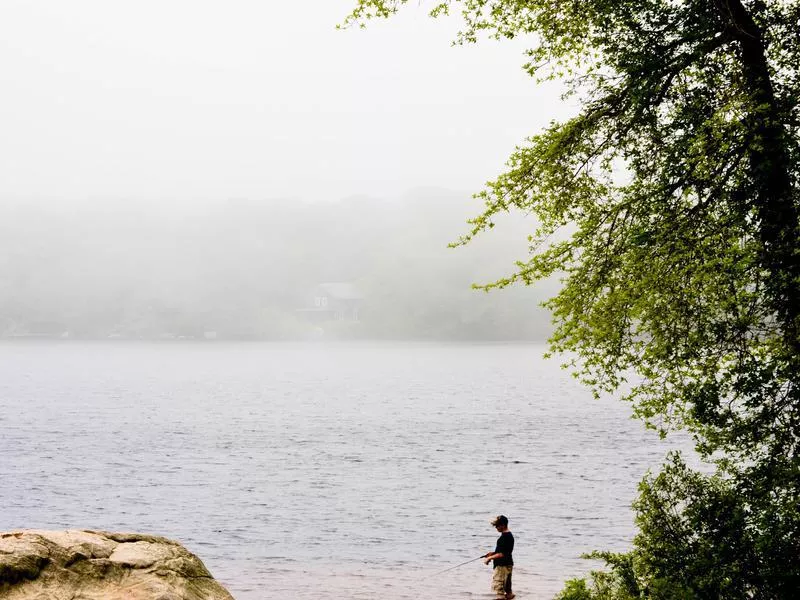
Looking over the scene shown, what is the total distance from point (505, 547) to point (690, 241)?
15.7m

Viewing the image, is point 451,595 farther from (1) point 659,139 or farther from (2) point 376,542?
(1) point 659,139

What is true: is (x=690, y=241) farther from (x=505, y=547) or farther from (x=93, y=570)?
(x=505, y=547)

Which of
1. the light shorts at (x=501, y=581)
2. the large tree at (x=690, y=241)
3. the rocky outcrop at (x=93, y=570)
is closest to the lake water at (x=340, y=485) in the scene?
the light shorts at (x=501, y=581)

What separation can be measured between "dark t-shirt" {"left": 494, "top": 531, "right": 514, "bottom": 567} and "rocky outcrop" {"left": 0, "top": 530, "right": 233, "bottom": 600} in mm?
16493

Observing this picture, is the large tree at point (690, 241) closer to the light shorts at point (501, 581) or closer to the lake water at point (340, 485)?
the light shorts at point (501, 581)

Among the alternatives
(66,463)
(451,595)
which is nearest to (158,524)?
(451,595)

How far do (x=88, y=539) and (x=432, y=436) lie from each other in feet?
270

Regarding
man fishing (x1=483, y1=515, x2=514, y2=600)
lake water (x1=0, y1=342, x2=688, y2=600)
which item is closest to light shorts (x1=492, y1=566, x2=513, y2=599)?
man fishing (x1=483, y1=515, x2=514, y2=600)

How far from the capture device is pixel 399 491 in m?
57.8

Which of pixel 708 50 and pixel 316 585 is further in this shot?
pixel 316 585

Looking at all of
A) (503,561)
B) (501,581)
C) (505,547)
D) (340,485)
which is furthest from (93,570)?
(340,485)

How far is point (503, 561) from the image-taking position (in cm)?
2695

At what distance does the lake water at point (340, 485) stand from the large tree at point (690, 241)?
1948 cm

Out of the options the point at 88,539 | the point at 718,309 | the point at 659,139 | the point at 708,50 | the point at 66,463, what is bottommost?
the point at 66,463
